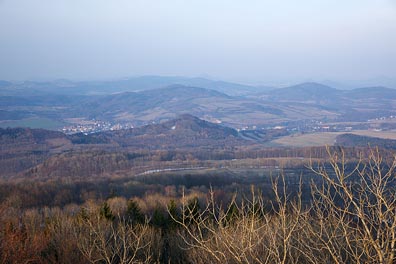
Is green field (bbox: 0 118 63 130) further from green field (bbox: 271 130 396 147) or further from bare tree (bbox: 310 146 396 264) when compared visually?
bare tree (bbox: 310 146 396 264)

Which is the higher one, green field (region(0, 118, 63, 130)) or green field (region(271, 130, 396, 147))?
green field (region(0, 118, 63, 130))

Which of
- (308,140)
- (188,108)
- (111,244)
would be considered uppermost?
(111,244)

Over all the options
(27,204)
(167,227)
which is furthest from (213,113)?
(167,227)

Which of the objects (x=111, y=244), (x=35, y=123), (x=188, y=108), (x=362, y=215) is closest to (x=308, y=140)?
(x=111, y=244)

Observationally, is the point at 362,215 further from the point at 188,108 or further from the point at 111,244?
the point at 188,108

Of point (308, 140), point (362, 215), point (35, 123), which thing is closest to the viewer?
point (362, 215)

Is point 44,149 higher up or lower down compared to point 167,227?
lower down

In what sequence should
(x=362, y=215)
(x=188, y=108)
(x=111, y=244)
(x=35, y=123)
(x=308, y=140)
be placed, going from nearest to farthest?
1. (x=362, y=215)
2. (x=111, y=244)
3. (x=308, y=140)
4. (x=35, y=123)
5. (x=188, y=108)

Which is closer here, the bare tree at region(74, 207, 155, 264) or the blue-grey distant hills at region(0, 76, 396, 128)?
the bare tree at region(74, 207, 155, 264)

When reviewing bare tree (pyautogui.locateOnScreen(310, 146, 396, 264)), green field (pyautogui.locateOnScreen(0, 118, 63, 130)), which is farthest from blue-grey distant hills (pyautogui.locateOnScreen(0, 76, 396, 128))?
bare tree (pyautogui.locateOnScreen(310, 146, 396, 264))

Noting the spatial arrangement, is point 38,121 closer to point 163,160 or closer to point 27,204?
point 163,160

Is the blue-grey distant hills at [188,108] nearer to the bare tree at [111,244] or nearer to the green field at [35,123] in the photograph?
the green field at [35,123]
